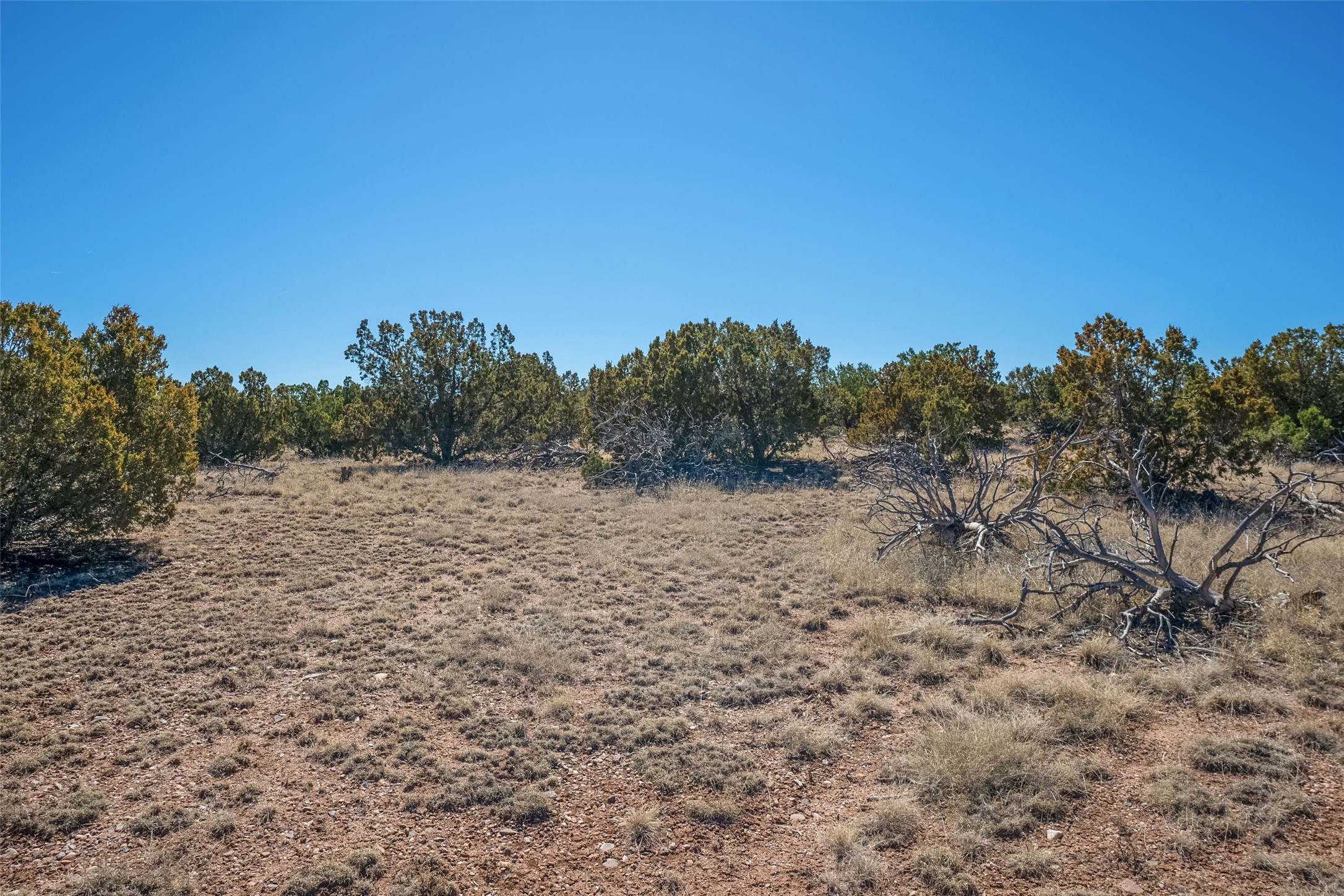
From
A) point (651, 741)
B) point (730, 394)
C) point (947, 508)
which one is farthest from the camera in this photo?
point (730, 394)

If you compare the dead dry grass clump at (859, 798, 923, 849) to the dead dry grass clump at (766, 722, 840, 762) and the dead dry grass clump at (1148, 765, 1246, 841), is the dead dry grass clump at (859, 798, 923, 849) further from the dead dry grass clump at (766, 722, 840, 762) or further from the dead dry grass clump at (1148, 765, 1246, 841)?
the dead dry grass clump at (1148, 765, 1246, 841)

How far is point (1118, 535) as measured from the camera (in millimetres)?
10133

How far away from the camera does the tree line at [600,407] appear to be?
8922mm

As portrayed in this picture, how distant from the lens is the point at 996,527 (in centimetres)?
911

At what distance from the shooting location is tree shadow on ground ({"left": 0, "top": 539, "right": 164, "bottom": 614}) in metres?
8.02

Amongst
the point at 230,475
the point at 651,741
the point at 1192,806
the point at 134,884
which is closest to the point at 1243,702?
the point at 1192,806

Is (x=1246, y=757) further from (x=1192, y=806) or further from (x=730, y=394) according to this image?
(x=730, y=394)

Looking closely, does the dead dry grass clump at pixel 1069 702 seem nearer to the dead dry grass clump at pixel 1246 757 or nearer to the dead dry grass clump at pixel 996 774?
the dead dry grass clump at pixel 996 774

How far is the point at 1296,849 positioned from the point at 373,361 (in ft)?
72.0

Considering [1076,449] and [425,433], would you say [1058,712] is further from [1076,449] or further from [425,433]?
[425,433]

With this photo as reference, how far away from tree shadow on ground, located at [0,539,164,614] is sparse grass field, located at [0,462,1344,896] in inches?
5.5

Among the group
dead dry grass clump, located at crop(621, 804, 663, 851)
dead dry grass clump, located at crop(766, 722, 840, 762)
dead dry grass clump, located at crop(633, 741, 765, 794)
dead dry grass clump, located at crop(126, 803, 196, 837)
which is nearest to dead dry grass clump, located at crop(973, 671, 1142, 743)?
dead dry grass clump, located at crop(766, 722, 840, 762)

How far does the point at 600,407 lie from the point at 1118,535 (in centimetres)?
1370

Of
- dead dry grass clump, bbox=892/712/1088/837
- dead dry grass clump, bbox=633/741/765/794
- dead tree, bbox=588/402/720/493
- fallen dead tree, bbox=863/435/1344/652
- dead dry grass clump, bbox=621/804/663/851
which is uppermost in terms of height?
dead tree, bbox=588/402/720/493
